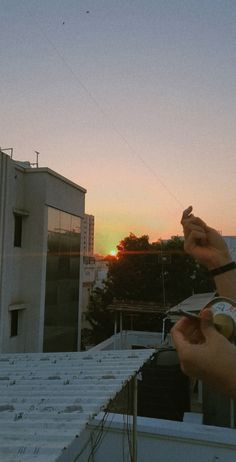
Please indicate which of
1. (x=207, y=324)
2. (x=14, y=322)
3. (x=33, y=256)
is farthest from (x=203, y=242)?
(x=14, y=322)

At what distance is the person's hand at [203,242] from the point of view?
192 centimetres

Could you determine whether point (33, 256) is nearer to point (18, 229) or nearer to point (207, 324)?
point (18, 229)

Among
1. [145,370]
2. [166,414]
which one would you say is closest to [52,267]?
[145,370]

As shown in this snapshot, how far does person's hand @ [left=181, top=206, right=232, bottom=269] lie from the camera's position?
1916 millimetres

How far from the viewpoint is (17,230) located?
12.0 m

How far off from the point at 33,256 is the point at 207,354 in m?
11.5

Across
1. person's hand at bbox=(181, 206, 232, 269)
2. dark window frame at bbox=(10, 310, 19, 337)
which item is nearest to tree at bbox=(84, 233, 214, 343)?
dark window frame at bbox=(10, 310, 19, 337)

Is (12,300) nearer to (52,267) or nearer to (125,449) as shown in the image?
(52,267)

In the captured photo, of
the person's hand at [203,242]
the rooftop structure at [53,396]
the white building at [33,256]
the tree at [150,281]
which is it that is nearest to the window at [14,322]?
the white building at [33,256]

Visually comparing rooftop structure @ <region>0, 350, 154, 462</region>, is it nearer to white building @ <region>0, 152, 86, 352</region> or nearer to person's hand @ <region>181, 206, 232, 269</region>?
person's hand @ <region>181, 206, 232, 269</region>

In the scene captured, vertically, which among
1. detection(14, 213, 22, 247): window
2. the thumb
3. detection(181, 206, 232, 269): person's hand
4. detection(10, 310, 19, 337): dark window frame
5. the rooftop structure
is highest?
detection(14, 213, 22, 247): window

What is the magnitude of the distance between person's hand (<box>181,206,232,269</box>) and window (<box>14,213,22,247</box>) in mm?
10358

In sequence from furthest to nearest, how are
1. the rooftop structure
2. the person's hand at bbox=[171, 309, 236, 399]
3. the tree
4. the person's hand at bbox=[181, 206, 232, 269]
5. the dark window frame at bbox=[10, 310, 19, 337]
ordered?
the tree → the dark window frame at bbox=[10, 310, 19, 337] → the rooftop structure → the person's hand at bbox=[181, 206, 232, 269] → the person's hand at bbox=[171, 309, 236, 399]

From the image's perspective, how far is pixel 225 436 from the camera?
4520 millimetres
